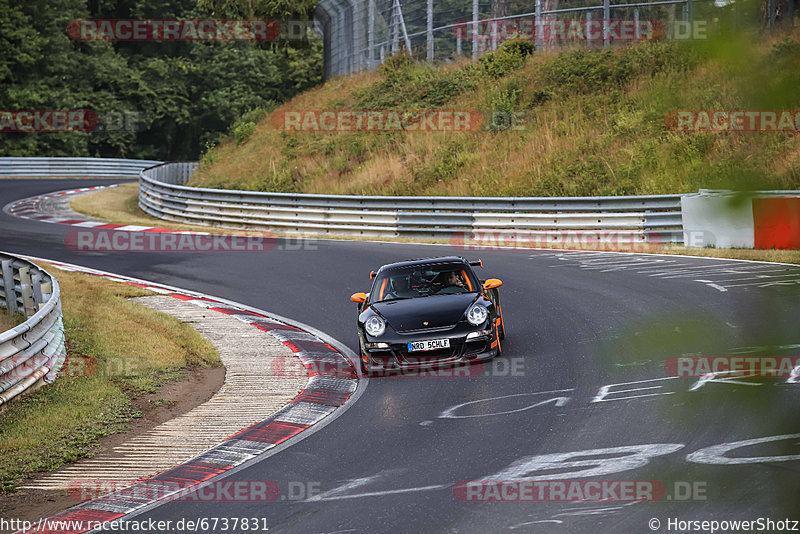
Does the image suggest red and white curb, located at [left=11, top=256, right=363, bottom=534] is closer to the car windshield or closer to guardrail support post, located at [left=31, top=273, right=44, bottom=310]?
the car windshield

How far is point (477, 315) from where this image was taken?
38.0ft

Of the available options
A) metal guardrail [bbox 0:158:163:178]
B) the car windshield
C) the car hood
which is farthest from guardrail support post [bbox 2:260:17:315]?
metal guardrail [bbox 0:158:163:178]

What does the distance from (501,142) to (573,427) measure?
22230 millimetres

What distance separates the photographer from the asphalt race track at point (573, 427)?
2773mm

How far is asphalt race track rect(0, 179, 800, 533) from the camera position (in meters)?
2.77

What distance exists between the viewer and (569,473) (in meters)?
7.26

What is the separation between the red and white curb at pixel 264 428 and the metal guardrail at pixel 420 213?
934 cm

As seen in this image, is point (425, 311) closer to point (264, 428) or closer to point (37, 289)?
point (264, 428)

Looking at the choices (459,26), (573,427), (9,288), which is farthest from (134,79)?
(573,427)

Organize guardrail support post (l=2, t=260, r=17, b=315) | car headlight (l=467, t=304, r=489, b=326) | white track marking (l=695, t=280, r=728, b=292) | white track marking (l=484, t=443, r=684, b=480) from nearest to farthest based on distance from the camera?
1. white track marking (l=484, t=443, r=684, b=480)
2. car headlight (l=467, t=304, r=489, b=326)
3. white track marking (l=695, t=280, r=728, b=292)
4. guardrail support post (l=2, t=260, r=17, b=315)

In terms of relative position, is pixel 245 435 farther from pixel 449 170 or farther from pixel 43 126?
pixel 43 126

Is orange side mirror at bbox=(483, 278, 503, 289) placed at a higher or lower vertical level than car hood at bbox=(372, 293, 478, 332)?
higher

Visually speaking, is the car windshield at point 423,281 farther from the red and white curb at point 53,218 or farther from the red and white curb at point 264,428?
the red and white curb at point 53,218

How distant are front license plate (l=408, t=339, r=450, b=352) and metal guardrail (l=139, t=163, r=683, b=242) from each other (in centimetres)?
1183
